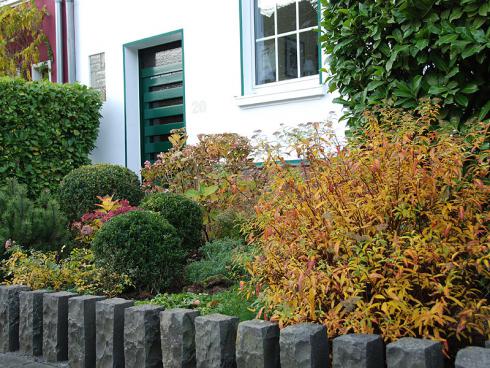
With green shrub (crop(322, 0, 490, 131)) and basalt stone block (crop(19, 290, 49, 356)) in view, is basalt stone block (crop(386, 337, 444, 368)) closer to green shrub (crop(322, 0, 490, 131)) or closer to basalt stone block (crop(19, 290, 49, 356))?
green shrub (crop(322, 0, 490, 131))

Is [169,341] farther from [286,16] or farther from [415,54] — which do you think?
[286,16]

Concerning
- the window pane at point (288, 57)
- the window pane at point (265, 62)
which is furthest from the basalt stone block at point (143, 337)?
the window pane at point (265, 62)

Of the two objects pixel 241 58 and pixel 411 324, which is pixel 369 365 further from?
pixel 241 58

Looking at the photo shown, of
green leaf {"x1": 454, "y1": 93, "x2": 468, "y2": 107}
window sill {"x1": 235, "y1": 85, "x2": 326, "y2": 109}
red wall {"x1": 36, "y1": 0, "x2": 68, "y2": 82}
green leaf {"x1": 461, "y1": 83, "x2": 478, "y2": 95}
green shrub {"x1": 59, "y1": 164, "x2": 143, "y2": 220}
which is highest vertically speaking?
red wall {"x1": 36, "y1": 0, "x2": 68, "y2": 82}

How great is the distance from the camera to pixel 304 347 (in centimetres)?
268

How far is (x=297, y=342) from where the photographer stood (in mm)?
2686

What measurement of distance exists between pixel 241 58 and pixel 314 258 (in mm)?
5148

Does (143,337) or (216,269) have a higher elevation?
(216,269)

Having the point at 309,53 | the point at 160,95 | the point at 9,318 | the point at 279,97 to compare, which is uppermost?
the point at 309,53

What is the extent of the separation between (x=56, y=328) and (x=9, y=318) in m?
0.61

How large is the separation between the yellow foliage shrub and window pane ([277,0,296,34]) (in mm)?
4209

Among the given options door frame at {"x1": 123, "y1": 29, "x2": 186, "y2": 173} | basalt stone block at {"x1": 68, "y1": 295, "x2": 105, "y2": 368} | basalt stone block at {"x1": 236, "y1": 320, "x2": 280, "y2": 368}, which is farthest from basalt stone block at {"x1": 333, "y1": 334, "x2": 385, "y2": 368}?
door frame at {"x1": 123, "y1": 29, "x2": 186, "y2": 173}

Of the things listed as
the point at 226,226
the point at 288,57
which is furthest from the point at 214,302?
the point at 288,57

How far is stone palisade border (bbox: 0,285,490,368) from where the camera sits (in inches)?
99.1
